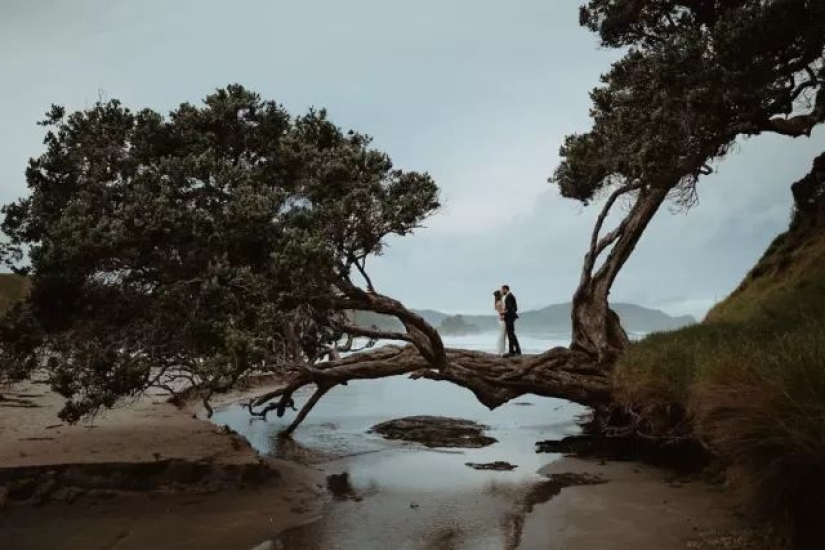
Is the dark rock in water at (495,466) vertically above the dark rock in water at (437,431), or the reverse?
the dark rock in water at (437,431)

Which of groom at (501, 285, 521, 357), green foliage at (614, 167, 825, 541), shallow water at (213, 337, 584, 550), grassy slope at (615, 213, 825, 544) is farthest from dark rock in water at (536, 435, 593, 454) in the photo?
grassy slope at (615, 213, 825, 544)

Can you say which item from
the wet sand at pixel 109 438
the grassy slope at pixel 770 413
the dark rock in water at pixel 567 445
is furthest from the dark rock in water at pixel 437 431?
the grassy slope at pixel 770 413

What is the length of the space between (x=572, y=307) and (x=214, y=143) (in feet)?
39.0

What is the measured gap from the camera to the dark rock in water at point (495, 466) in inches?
585

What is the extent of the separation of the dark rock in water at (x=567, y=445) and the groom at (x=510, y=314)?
3.43 metres

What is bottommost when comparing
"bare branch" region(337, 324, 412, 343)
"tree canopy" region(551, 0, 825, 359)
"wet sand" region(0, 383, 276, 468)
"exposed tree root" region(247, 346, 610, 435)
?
"wet sand" region(0, 383, 276, 468)

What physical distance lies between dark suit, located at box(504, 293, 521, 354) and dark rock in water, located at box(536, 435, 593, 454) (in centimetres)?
343

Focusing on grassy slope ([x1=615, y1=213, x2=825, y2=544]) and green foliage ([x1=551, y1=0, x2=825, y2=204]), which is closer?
grassy slope ([x1=615, y1=213, x2=825, y2=544])

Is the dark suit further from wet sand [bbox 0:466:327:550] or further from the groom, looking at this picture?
wet sand [bbox 0:466:327:550]

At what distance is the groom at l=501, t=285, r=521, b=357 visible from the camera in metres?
20.8

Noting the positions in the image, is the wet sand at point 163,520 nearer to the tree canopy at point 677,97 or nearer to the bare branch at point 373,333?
the bare branch at point 373,333

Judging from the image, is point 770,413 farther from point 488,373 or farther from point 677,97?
point 488,373

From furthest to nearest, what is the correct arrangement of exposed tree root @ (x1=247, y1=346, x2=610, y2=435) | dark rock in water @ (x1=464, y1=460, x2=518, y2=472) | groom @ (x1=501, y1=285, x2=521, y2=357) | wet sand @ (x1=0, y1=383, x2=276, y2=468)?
groom @ (x1=501, y1=285, x2=521, y2=357)
exposed tree root @ (x1=247, y1=346, x2=610, y2=435)
dark rock in water @ (x1=464, y1=460, x2=518, y2=472)
wet sand @ (x1=0, y1=383, x2=276, y2=468)

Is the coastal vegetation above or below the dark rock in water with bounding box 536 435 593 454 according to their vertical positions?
above
